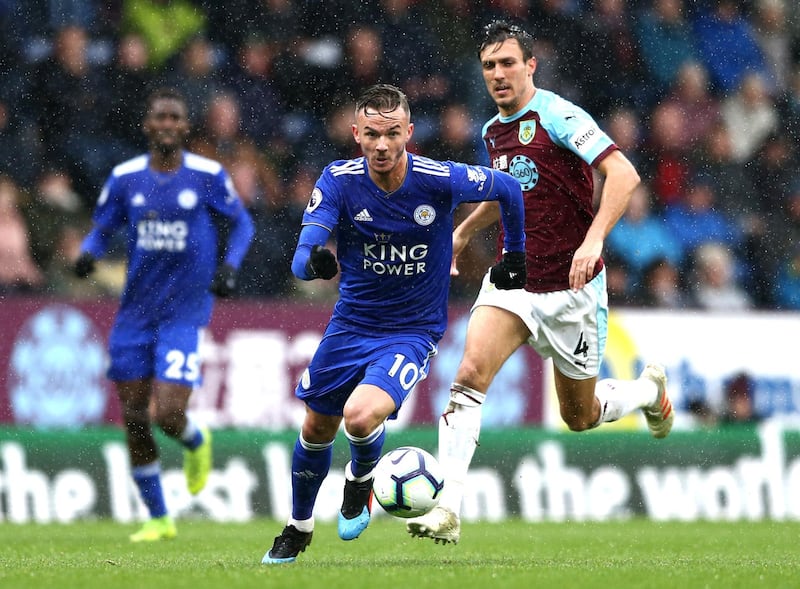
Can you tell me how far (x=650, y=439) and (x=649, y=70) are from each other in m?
5.25

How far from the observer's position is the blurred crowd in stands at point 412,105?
521 inches

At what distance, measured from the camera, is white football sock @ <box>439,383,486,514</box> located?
24.7 feet

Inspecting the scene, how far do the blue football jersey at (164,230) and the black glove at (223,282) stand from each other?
18 cm

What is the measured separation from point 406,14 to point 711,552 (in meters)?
8.13

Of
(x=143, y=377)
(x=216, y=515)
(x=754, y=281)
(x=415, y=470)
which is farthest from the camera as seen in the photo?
(x=754, y=281)

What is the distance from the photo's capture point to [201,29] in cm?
1439

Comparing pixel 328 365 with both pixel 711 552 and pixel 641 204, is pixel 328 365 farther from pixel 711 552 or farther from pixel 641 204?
pixel 641 204

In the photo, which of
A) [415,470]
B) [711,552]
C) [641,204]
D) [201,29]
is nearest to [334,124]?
[201,29]

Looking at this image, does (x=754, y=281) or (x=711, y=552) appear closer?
(x=711, y=552)

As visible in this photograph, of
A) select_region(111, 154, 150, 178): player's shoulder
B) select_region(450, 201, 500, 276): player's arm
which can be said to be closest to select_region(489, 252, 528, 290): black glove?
select_region(450, 201, 500, 276): player's arm

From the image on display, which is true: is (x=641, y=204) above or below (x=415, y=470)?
above

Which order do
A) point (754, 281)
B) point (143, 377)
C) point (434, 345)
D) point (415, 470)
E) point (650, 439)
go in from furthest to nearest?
1. point (754, 281)
2. point (650, 439)
3. point (143, 377)
4. point (434, 345)
5. point (415, 470)

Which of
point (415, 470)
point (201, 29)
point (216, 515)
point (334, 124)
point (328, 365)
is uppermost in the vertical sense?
point (201, 29)

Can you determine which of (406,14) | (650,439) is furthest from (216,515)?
(406,14)
